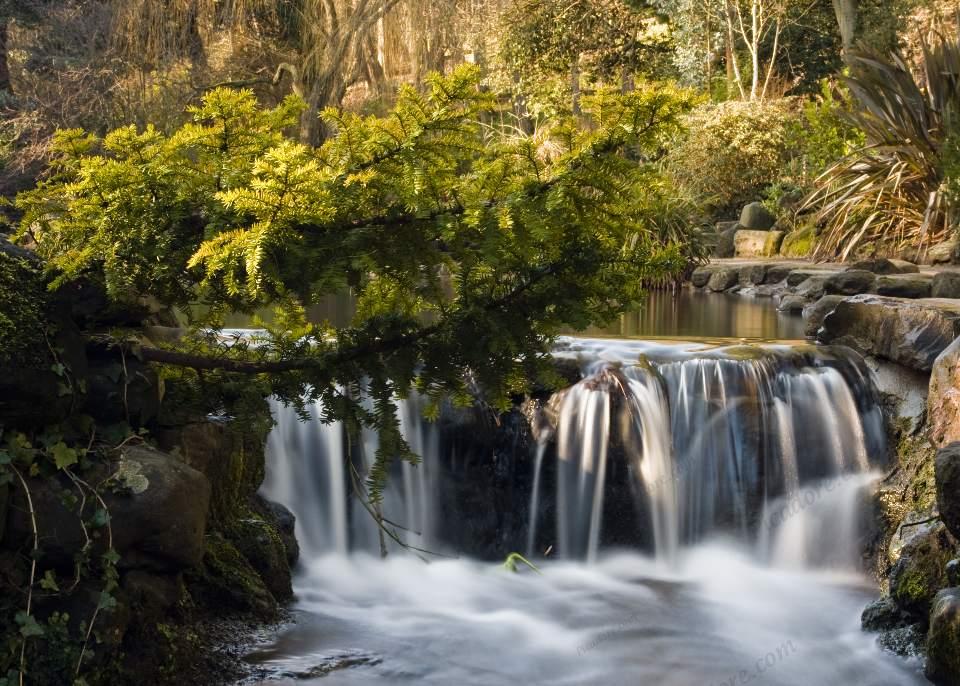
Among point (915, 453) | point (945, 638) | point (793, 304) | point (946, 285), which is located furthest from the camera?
point (793, 304)

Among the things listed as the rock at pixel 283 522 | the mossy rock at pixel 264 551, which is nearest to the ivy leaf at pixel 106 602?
the mossy rock at pixel 264 551

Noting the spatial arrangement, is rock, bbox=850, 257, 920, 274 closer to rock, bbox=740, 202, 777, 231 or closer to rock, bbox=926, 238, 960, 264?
rock, bbox=926, 238, 960, 264

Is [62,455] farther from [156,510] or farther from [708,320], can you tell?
[708,320]

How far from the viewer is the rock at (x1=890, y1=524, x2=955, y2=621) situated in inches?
194

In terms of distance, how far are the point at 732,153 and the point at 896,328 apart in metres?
14.6

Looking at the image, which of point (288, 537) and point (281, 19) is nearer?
point (288, 537)

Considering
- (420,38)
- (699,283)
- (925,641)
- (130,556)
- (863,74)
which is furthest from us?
(420,38)

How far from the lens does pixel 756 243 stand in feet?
59.4

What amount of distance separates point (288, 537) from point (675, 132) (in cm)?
305

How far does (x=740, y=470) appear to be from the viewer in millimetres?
6777

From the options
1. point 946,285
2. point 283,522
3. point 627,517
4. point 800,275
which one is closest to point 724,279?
point 800,275

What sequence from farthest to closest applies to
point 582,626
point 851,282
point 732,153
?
point 732,153 → point 851,282 → point 582,626

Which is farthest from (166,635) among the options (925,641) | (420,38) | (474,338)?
(420,38)

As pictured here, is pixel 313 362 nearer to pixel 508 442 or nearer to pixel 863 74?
pixel 508 442
